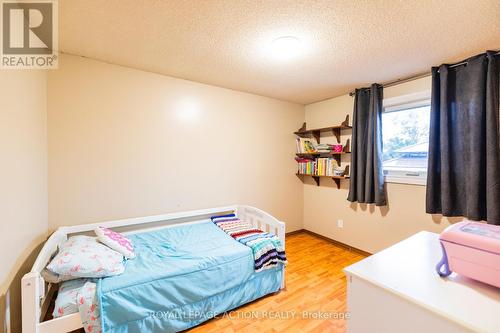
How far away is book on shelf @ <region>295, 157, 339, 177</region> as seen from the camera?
10.2ft

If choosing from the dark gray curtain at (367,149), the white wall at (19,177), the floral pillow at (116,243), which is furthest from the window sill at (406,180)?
the white wall at (19,177)

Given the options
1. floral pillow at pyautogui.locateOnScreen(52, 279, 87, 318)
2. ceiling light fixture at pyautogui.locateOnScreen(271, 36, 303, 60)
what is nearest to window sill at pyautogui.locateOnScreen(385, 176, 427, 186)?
ceiling light fixture at pyautogui.locateOnScreen(271, 36, 303, 60)

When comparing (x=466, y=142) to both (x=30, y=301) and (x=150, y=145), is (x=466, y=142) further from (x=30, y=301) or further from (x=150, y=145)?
(x=30, y=301)

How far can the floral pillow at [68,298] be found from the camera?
127 centimetres

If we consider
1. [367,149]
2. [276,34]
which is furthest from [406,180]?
[276,34]

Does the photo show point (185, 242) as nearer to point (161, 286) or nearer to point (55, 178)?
point (161, 286)

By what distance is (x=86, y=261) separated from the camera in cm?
140

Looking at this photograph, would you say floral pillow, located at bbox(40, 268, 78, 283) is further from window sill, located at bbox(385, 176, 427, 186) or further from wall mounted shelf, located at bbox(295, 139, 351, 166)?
window sill, located at bbox(385, 176, 427, 186)

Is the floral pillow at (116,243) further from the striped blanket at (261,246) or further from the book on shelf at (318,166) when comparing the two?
the book on shelf at (318,166)

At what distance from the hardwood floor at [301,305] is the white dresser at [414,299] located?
830 mm

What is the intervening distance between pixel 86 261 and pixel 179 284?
63 cm

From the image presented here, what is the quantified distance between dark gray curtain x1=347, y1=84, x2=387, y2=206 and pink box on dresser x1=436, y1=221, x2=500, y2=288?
5.57 ft

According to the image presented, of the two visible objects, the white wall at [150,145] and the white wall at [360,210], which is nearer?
the white wall at [150,145]

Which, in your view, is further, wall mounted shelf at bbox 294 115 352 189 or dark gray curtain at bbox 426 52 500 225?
wall mounted shelf at bbox 294 115 352 189
